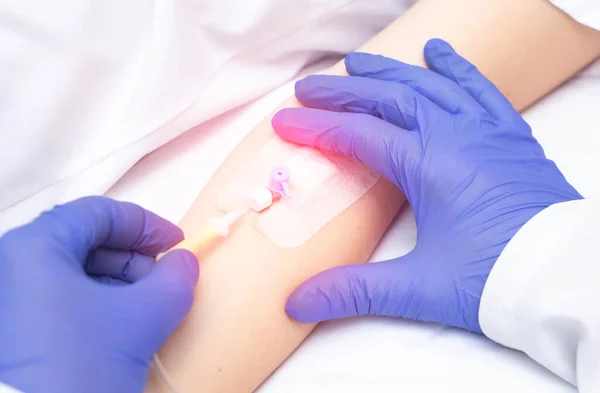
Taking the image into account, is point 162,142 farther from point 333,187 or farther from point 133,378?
point 133,378

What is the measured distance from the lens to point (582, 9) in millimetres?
1053

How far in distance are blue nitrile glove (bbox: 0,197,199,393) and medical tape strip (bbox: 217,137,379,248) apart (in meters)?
0.14

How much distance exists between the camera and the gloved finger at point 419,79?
3.17 feet

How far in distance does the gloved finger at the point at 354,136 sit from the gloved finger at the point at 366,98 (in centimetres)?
3

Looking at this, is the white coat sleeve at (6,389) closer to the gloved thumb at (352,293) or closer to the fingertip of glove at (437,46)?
the gloved thumb at (352,293)

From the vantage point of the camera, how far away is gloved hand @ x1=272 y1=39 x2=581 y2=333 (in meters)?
0.84

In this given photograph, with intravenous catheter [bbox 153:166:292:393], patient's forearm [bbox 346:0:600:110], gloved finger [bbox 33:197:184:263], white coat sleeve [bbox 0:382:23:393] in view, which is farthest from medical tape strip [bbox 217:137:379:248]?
white coat sleeve [bbox 0:382:23:393]

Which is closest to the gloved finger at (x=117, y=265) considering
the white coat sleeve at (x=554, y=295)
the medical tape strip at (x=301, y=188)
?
the medical tape strip at (x=301, y=188)

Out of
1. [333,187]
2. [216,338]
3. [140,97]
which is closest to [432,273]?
[333,187]

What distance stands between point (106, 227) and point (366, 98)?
0.47 meters

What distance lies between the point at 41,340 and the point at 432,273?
530 millimetres

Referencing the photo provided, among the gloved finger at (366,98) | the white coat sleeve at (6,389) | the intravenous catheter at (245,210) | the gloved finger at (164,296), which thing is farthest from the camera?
the gloved finger at (366,98)

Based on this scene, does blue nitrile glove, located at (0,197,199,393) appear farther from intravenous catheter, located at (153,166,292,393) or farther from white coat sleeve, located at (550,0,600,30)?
white coat sleeve, located at (550,0,600,30)

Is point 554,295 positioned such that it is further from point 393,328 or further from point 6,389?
point 6,389
